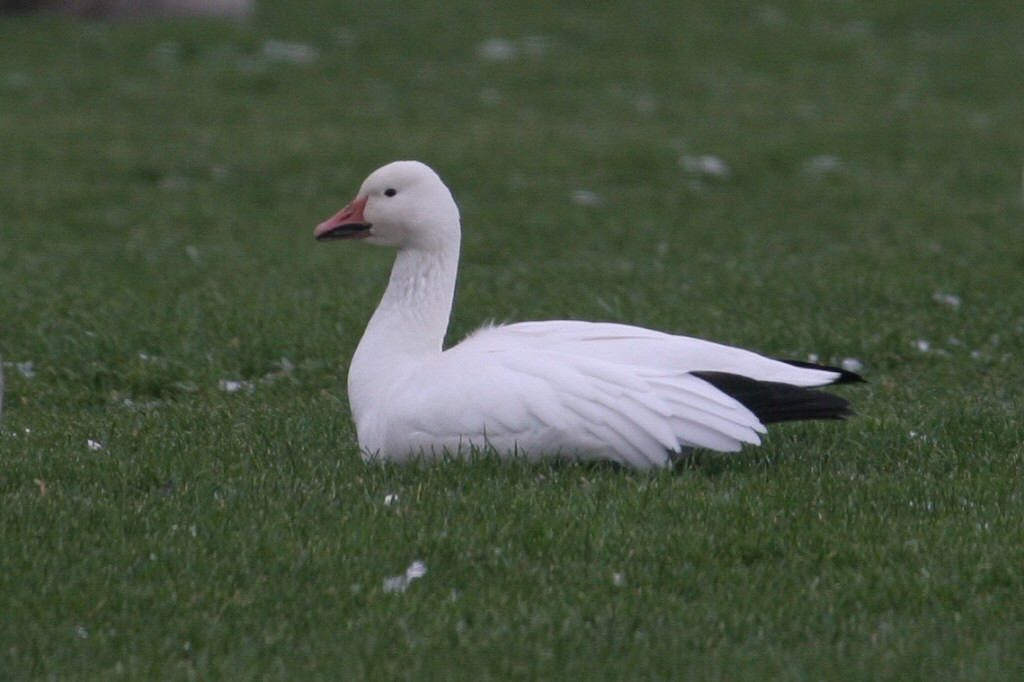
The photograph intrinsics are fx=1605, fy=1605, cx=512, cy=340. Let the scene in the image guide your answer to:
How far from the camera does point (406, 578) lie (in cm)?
452

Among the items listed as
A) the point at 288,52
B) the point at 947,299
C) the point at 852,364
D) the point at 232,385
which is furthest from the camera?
the point at 288,52

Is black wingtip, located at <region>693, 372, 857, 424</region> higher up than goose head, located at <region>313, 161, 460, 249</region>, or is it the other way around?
goose head, located at <region>313, 161, 460, 249</region>

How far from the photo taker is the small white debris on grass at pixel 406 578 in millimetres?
4461

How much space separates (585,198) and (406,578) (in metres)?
8.29

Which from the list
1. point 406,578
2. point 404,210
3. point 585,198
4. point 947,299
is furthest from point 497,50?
point 406,578

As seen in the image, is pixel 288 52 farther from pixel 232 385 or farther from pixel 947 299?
pixel 232 385

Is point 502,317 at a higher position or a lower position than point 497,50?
higher

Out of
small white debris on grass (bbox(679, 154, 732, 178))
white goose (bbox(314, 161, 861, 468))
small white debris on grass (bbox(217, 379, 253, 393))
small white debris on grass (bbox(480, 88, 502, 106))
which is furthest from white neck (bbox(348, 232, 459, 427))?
small white debris on grass (bbox(480, 88, 502, 106))

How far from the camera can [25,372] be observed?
750 centimetres

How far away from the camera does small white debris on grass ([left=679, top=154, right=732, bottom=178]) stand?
13.5 meters

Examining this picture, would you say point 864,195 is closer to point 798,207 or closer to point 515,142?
point 798,207

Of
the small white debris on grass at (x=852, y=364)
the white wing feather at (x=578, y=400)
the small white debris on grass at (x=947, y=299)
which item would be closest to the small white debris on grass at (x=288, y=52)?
the small white debris on grass at (x=947, y=299)

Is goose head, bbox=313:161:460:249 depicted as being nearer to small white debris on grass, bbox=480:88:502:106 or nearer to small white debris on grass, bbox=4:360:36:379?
small white debris on grass, bbox=4:360:36:379

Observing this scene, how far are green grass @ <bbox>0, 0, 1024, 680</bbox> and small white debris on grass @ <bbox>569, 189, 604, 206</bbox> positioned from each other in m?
0.13
